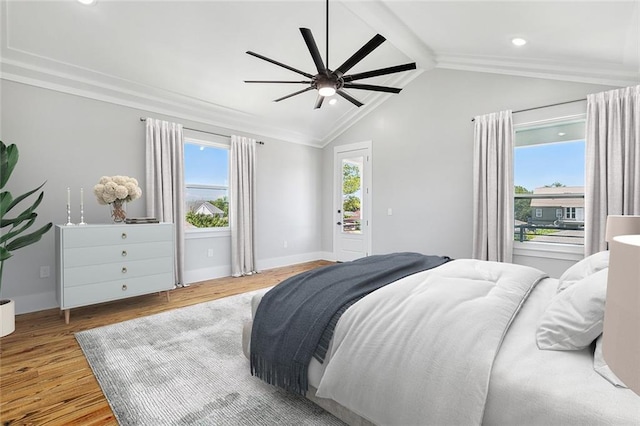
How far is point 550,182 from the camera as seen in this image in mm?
4059

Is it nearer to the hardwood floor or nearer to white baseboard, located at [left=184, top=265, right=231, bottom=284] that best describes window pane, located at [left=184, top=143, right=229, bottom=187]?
white baseboard, located at [left=184, top=265, right=231, bottom=284]

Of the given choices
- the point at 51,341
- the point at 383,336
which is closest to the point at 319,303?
the point at 383,336

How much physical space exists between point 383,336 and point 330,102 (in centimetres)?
479

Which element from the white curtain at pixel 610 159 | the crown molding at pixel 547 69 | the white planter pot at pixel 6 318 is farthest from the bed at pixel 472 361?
the crown molding at pixel 547 69

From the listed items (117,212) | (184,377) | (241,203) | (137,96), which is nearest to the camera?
(184,377)

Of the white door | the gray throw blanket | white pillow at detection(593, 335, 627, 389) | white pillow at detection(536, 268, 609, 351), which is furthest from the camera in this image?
the white door

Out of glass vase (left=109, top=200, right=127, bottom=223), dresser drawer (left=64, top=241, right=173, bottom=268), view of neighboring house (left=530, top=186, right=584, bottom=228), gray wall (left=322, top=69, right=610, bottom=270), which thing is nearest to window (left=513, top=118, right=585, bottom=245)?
view of neighboring house (left=530, top=186, right=584, bottom=228)

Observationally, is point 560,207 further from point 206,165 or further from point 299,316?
point 206,165

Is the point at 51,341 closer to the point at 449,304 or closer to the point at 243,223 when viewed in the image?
the point at 243,223

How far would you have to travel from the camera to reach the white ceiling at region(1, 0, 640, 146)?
9.83 feet

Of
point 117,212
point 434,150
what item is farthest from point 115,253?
point 434,150

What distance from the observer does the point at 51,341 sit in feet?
9.12

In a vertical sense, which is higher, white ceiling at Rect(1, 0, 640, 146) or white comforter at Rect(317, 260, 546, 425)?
white ceiling at Rect(1, 0, 640, 146)

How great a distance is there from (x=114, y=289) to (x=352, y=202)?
4154mm
